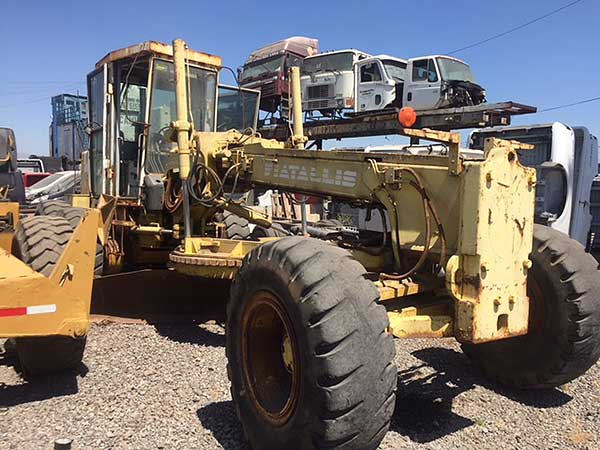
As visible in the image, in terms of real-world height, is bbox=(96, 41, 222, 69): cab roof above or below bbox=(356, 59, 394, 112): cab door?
below

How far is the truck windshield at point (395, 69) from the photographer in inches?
764

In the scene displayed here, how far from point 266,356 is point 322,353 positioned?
84 centimetres

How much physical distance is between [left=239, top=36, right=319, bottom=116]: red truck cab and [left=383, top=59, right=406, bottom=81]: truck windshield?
12.5ft

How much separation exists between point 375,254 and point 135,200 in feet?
11.6

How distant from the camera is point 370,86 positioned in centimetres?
1961

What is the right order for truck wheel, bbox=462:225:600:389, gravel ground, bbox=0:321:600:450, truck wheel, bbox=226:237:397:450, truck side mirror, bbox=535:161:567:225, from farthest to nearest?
truck side mirror, bbox=535:161:567:225 < truck wheel, bbox=462:225:600:389 < gravel ground, bbox=0:321:600:450 < truck wheel, bbox=226:237:397:450

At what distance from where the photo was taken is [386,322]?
2.84 meters

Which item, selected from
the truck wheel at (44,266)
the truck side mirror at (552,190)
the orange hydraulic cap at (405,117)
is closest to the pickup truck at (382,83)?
the truck side mirror at (552,190)

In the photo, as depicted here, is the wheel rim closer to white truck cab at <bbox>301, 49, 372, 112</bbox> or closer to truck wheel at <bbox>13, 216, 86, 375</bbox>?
truck wheel at <bbox>13, 216, 86, 375</bbox>

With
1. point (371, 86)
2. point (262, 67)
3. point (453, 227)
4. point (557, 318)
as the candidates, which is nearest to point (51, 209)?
point (453, 227)

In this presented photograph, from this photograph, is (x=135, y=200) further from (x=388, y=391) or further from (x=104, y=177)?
(x=388, y=391)

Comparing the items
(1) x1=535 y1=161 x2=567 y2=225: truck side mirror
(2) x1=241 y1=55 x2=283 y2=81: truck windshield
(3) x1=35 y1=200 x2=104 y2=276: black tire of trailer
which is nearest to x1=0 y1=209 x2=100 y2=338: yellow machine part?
(3) x1=35 y1=200 x2=104 y2=276: black tire of trailer

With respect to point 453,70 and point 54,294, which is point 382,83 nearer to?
point 453,70

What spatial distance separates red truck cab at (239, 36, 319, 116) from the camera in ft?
70.5
